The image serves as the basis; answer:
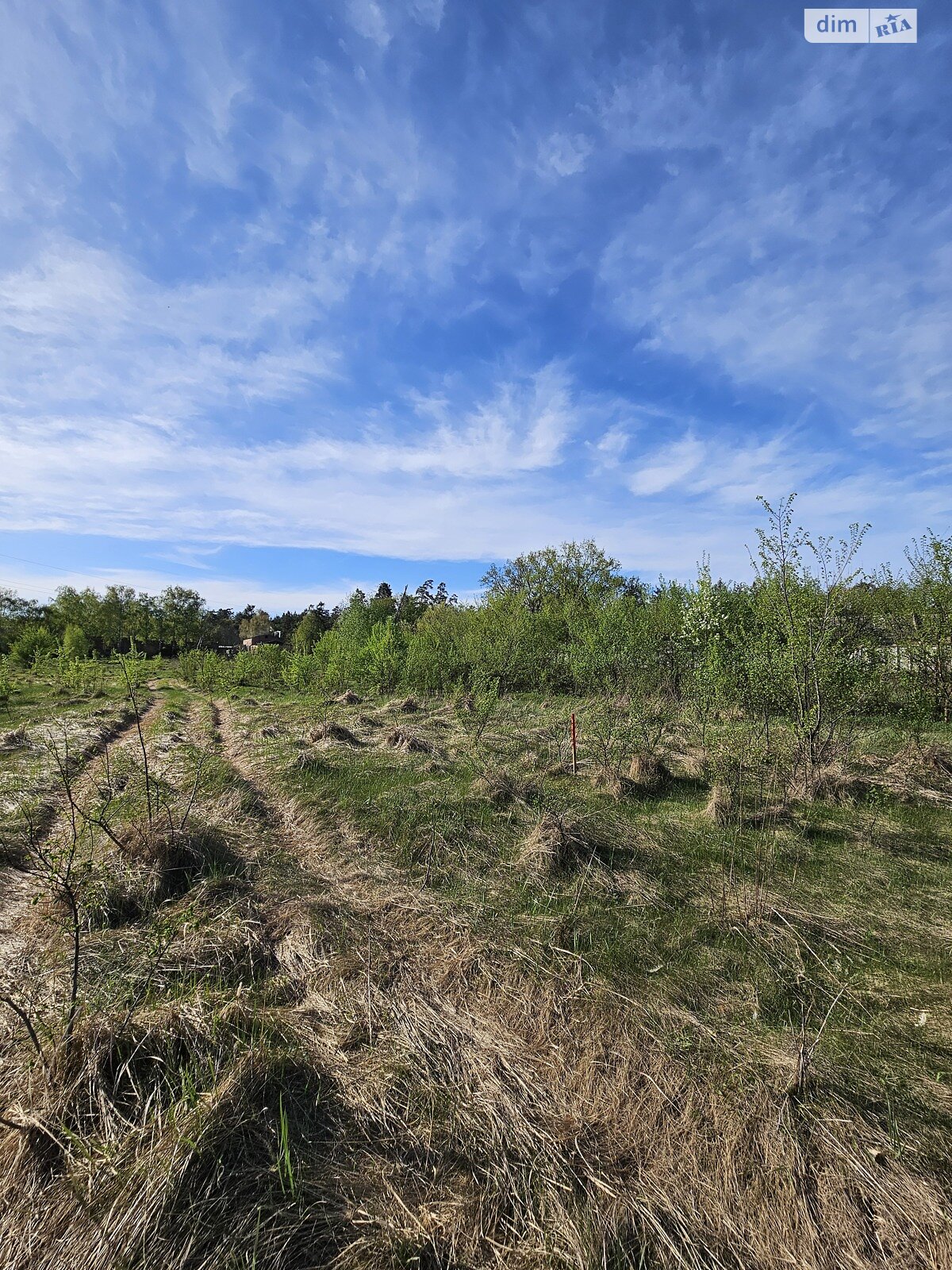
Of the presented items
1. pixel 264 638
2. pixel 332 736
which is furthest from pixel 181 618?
pixel 332 736

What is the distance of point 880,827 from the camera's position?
6.52 metres

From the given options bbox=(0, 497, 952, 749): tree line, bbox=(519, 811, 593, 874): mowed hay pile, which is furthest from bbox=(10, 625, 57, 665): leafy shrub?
bbox=(519, 811, 593, 874): mowed hay pile

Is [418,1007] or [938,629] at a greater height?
[938,629]

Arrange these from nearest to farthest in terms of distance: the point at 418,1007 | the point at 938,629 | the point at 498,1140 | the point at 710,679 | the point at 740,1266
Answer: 1. the point at 740,1266
2. the point at 498,1140
3. the point at 418,1007
4. the point at 710,679
5. the point at 938,629

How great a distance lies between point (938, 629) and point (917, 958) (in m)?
10.1

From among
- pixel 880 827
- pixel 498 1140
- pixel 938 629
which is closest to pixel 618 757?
pixel 880 827

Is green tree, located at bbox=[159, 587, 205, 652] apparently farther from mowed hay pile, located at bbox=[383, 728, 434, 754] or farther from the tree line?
mowed hay pile, located at bbox=[383, 728, 434, 754]

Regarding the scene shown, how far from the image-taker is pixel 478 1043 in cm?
314

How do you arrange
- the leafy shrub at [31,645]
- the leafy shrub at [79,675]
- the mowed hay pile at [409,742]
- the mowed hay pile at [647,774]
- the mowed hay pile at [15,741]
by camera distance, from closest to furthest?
the mowed hay pile at [647,774] < the mowed hay pile at [409,742] < the mowed hay pile at [15,741] < the leafy shrub at [79,675] < the leafy shrub at [31,645]

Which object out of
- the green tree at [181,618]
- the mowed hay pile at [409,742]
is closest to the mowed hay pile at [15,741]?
the mowed hay pile at [409,742]

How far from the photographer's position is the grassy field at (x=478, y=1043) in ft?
6.87

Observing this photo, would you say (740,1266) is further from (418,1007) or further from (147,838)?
(147,838)

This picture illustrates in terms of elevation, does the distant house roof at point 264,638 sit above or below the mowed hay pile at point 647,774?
above

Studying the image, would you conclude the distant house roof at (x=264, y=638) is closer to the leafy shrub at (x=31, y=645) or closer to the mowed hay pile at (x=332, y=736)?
the leafy shrub at (x=31, y=645)
